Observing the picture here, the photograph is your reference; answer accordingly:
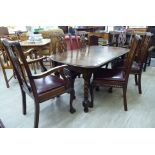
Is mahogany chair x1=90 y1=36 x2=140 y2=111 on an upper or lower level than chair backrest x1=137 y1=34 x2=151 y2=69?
lower

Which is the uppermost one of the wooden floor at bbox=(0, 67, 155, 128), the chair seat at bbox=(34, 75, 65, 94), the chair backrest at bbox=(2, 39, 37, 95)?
the chair backrest at bbox=(2, 39, 37, 95)

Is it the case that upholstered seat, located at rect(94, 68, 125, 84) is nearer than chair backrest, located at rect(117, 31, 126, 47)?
Yes

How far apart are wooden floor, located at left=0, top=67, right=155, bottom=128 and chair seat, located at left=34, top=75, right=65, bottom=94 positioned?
458mm

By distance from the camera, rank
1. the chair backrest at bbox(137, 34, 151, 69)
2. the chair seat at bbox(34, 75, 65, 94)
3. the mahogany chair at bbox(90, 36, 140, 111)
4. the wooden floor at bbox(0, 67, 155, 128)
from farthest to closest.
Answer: the chair backrest at bbox(137, 34, 151, 69), the mahogany chair at bbox(90, 36, 140, 111), the wooden floor at bbox(0, 67, 155, 128), the chair seat at bbox(34, 75, 65, 94)

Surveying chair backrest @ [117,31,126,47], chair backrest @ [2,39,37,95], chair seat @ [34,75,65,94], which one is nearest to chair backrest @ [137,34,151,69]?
chair backrest @ [117,31,126,47]

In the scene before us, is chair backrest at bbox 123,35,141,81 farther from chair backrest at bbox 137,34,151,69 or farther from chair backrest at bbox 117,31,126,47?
chair backrest at bbox 117,31,126,47

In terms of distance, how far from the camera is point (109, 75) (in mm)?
2189

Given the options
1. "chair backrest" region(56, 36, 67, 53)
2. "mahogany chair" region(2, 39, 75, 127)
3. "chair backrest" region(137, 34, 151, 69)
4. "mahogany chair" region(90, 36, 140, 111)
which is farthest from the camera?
"chair backrest" region(56, 36, 67, 53)

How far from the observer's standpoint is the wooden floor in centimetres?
192
